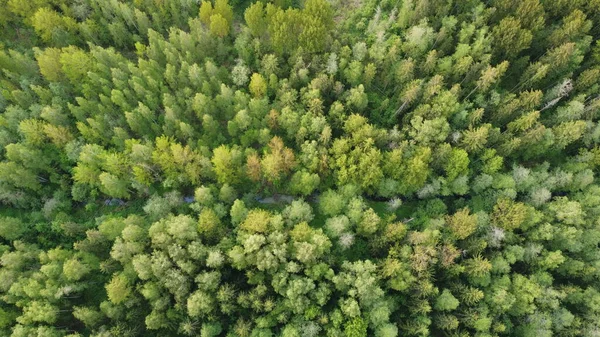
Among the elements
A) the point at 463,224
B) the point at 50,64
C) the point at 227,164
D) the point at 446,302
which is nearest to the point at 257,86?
the point at 227,164

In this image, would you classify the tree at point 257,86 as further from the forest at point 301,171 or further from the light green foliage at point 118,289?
the light green foliage at point 118,289

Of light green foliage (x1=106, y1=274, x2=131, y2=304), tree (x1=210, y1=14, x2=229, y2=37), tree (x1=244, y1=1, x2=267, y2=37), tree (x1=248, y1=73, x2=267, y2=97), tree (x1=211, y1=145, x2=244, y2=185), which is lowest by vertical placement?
light green foliage (x1=106, y1=274, x2=131, y2=304)

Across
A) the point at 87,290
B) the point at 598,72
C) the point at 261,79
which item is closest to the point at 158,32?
the point at 261,79

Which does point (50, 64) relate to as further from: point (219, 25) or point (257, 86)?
point (257, 86)

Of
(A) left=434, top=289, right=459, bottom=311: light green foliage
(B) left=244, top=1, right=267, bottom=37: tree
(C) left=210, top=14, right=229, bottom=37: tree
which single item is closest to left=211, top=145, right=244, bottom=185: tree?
(B) left=244, top=1, right=267, bottom=37: tree

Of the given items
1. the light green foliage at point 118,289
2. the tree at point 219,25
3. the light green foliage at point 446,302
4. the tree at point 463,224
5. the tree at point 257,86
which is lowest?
the light green foliage at point 446,302

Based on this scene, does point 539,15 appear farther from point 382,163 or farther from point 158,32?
point 158,32

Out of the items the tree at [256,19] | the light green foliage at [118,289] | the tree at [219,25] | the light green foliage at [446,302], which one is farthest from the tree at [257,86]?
the light green foliage at [446,302]

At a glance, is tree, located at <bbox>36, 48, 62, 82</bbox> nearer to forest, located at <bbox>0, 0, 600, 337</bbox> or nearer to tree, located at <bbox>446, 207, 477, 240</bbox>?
forest, located at <bbox>0, 0, 600, 337</bbox>
